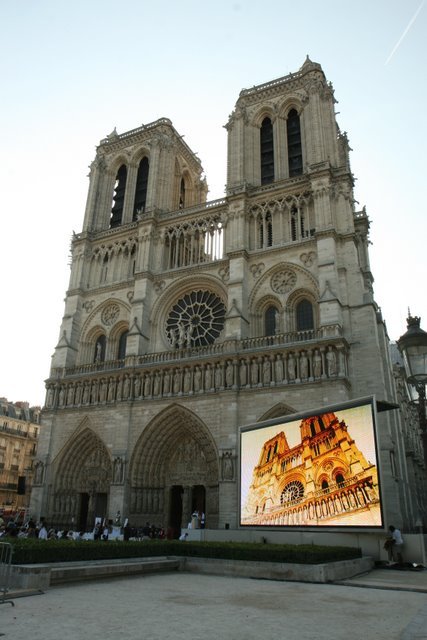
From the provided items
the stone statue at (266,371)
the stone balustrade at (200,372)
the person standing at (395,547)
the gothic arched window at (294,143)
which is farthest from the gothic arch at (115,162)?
the person standing at (395,547)

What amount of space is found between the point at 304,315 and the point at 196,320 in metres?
6.10

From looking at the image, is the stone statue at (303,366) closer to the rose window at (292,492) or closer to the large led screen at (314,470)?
the large led screen at (314,470)

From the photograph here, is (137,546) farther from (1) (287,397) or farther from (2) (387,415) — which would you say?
(2) (387,415)

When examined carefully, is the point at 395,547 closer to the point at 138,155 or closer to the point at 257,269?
the point at 257,269

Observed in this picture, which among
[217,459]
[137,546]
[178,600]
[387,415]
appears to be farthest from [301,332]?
[178,600]

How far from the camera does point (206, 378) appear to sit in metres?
24.3

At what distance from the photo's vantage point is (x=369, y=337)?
22.5 metres

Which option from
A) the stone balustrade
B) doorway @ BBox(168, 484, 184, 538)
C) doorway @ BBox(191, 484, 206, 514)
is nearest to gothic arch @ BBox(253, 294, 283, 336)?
the stone balustrade

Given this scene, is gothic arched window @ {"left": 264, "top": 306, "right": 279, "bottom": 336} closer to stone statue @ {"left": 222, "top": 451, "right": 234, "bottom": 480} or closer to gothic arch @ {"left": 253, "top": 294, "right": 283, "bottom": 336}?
gothic arch @ {"left": 253, "top": 294, "right": 283, "bottom": 336}

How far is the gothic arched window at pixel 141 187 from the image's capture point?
34.1 metres

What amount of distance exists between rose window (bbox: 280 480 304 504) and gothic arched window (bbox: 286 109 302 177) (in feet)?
59.7

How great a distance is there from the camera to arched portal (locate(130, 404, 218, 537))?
957 inches

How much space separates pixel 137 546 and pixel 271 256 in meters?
16.6

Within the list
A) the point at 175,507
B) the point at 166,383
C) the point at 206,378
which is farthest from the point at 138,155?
the point at 175,507
